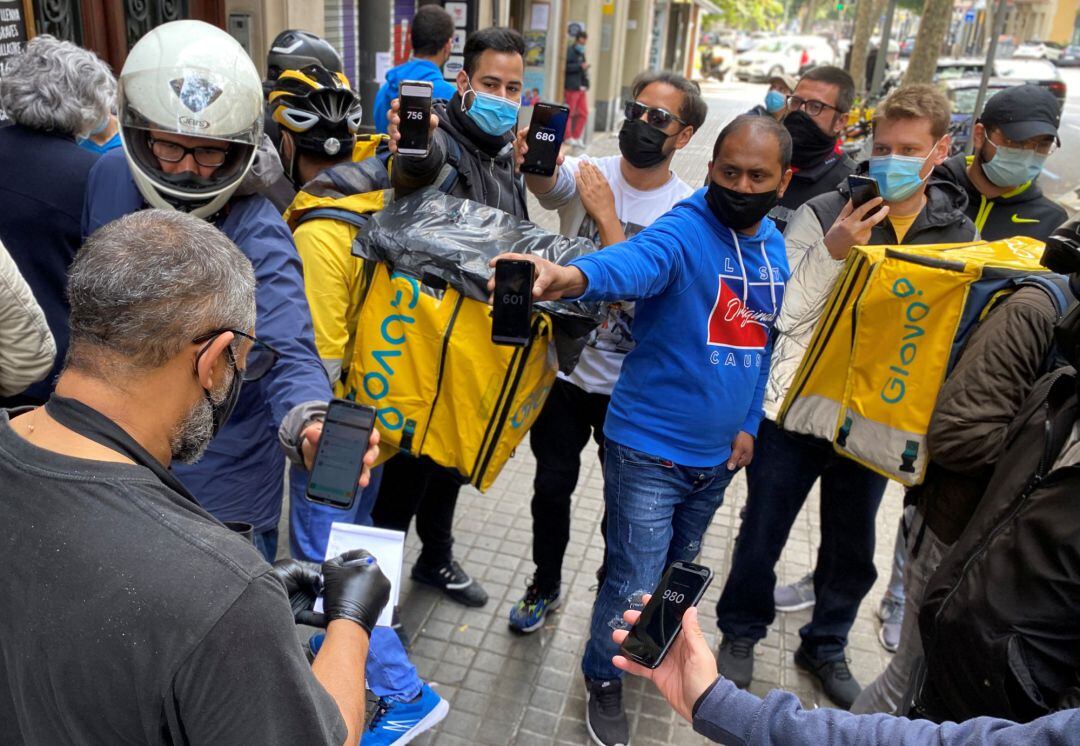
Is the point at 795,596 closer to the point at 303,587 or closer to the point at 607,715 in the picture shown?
the point at 607,715

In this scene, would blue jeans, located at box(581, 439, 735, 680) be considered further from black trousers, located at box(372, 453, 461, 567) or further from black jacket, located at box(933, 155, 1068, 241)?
black jacket, located at box(933, 155, 1068, 241)

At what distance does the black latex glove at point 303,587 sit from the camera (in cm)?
169

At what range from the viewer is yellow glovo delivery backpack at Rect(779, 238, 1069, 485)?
2.56 meters

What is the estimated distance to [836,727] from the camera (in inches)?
57.5

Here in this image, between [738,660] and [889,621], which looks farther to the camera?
[889,621]

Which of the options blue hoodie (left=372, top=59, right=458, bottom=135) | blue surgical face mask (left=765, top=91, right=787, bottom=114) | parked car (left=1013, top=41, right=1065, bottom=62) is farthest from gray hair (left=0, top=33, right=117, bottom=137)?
parked car (left=1013, top=41, right=1065, bottom=62)

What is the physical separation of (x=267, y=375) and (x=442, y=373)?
2.29 feet

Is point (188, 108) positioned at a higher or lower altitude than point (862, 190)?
higher

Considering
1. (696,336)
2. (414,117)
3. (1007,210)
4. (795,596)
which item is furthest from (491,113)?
(795,596)

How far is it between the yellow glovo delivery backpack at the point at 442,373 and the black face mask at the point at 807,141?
1.99 m

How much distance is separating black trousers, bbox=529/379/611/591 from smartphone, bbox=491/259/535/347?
104 centimetres

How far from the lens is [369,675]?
2709mm

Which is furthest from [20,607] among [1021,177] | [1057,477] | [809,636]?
[1021,177]

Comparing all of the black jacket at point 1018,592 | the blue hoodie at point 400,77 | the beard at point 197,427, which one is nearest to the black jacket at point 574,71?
the blue hoodie at point 400,77
